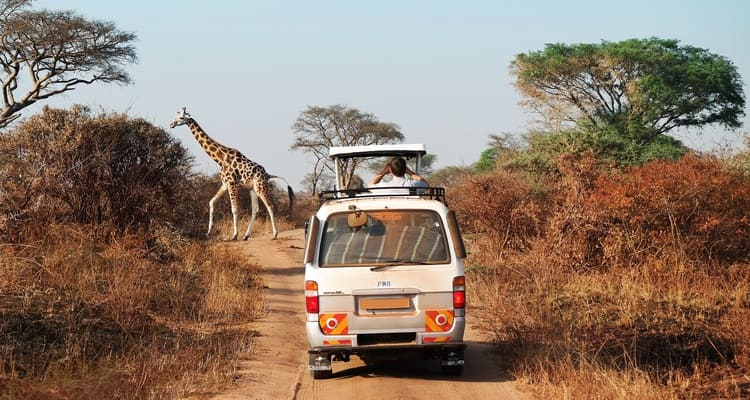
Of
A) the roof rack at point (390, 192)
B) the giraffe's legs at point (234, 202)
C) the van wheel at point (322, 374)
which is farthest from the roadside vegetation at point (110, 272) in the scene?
the giraffe's legs at point (234, 202)

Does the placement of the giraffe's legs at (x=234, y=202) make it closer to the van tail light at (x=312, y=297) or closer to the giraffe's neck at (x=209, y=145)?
the giraffe's neck at (x=209, y=145)

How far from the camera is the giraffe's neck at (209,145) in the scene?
2195cm

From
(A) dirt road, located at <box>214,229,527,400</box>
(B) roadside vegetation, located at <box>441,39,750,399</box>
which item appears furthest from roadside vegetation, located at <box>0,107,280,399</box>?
(B) roadside vegetation, located at <box>441,39,750,399</box>

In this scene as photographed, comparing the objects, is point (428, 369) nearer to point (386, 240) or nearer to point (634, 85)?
point (386, 240)

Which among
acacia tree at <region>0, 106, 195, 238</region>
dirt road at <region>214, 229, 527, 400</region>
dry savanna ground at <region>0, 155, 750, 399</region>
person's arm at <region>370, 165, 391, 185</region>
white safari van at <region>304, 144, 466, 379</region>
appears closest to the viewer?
dirt road at <region>214, 229, 527, 400</region>

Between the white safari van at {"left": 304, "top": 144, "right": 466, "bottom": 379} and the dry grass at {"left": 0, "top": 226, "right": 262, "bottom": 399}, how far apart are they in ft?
3.83

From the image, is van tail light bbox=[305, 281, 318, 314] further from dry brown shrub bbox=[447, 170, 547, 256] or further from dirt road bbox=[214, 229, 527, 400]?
dry brown shrub bbox=[447, 170, 547, 256]

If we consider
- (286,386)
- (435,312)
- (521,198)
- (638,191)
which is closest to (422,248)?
(435,312)

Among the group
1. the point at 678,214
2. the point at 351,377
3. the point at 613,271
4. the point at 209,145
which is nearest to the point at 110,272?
the point at 351,377

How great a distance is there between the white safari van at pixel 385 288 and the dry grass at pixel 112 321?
3.83ft

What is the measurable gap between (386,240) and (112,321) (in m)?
3.47

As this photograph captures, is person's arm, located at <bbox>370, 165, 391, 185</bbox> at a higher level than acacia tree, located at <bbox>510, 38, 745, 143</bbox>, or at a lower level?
lower

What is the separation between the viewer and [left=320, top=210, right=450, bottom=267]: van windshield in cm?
848

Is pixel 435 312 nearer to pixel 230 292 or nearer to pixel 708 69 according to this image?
pixel 230 292
